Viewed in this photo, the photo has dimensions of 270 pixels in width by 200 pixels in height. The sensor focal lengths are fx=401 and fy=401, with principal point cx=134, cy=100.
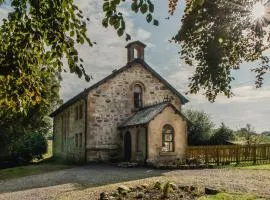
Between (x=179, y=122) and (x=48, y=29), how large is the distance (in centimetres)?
2159

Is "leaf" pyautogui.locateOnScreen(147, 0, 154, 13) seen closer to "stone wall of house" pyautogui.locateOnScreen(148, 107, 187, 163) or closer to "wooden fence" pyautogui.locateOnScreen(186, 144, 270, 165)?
"stone wall of house" pyautogui.locateOnScreen(148, 107, 187, 163)

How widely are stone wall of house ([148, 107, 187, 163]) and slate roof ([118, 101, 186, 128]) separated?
1.08ft

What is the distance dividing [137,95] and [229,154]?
9.14 meters

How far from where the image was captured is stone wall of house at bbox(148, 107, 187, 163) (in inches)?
1071

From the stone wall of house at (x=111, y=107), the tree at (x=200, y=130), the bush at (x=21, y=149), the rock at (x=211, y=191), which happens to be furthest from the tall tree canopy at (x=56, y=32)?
the bush at (x=21, y=149)

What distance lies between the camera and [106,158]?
31219 mm

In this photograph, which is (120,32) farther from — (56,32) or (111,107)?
(111,107)

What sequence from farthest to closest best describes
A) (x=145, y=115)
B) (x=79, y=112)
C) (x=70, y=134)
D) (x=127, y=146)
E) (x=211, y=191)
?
(x=70, y=134)
(x=79, y=112)
(x=127, y=146)
(x=145, y=115)
(x=211, y=191)

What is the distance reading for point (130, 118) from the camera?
104ft

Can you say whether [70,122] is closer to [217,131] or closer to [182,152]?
[182,152]

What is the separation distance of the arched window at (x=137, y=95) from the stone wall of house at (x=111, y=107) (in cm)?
35

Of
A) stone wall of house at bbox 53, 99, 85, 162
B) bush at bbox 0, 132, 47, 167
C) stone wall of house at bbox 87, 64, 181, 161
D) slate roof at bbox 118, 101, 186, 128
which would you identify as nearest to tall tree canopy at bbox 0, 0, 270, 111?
slate roof at bbox 118, 101, 186, 128

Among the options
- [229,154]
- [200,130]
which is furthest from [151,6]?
[200,130]

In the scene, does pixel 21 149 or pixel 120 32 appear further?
pixel 21 149
